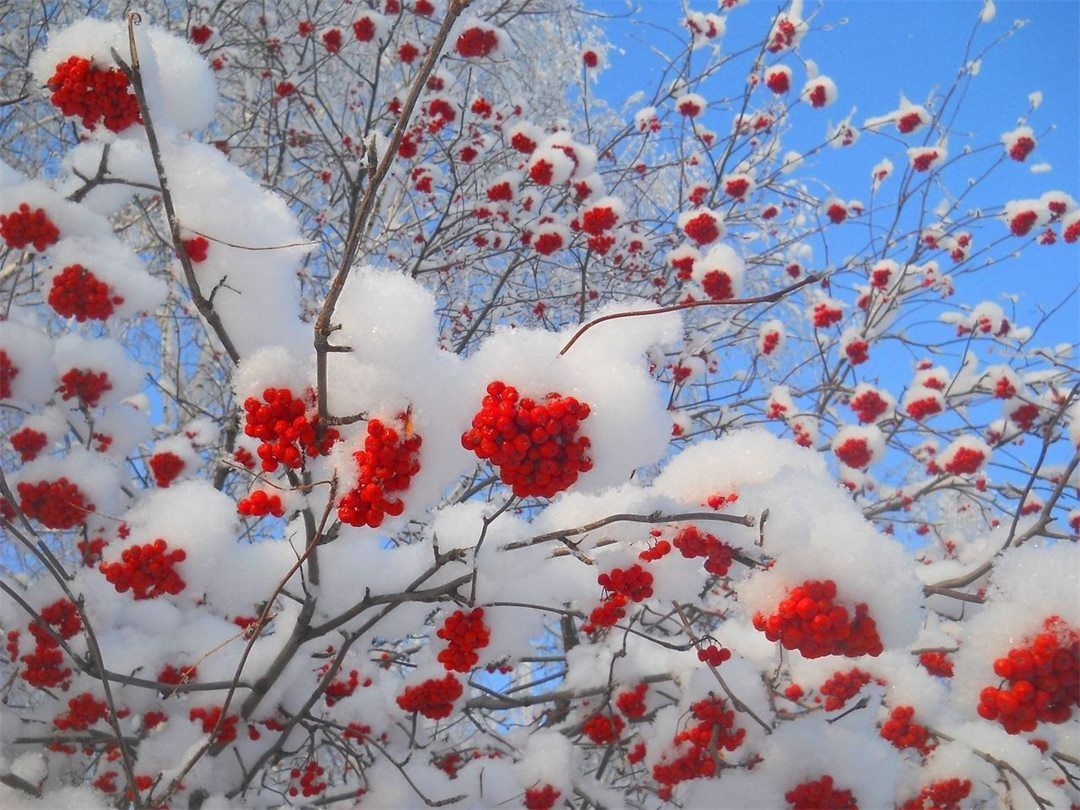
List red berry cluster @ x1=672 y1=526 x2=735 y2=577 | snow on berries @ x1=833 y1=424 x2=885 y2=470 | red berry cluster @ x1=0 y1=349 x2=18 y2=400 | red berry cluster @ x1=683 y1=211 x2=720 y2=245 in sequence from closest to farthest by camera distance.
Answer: red berry cluster @ x1=672 y1=526 x2=735 y2=577 → red berry cluster @ x1=0 y1=349 x2=18 y2=400 → snow on berries @ x1=833 y1=424 x2=885 y2=470 → red berry cluster @ x1=683 y1=211 x2=720 y2=245

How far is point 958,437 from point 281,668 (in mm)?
4099

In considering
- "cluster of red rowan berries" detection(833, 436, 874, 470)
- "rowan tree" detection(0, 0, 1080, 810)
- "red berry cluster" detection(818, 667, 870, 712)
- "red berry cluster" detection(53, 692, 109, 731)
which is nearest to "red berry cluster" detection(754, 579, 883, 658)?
"rowan tree" detection(0, 0, 1080, 810)

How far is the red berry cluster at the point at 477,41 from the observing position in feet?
13.7

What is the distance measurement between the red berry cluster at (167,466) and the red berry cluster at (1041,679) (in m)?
3.25

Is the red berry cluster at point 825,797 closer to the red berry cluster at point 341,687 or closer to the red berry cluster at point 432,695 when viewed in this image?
the red berry cluster at point 432,695

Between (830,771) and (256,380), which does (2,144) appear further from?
(830,771)

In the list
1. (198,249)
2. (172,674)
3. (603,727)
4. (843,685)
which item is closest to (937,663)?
(843,685)

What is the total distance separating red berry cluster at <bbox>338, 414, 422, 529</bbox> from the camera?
1.10 metres

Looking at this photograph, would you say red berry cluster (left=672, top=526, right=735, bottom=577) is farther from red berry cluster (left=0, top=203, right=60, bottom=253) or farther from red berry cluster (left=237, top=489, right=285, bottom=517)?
red berry cluster (left=0, top=203, right=60, bottom=253)

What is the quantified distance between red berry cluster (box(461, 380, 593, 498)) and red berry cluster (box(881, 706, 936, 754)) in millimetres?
1834

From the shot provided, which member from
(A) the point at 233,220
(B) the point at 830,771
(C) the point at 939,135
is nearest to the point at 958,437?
(C) the point at 939,135

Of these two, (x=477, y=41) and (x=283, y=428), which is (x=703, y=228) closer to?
(x=477, y=41)

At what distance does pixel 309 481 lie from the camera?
131 cm

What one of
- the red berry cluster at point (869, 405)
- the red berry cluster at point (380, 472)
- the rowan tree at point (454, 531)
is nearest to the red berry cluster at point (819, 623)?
the rowan tree at point (454, 531)
